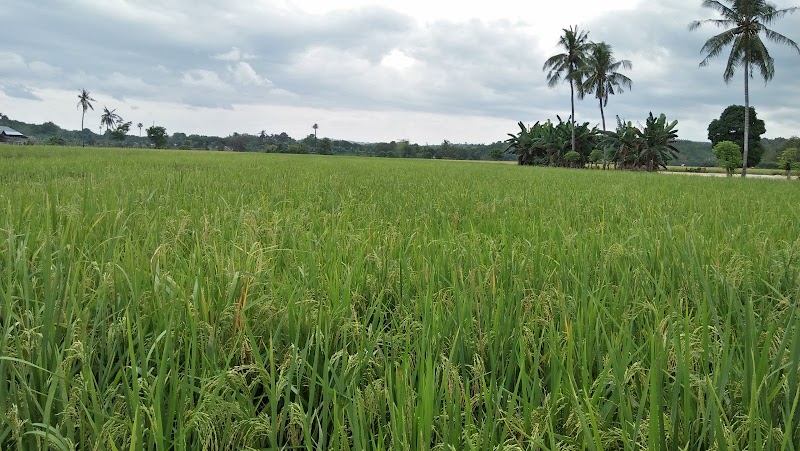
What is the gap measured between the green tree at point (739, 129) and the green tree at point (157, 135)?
90.9 meters

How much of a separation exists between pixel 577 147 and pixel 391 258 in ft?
149

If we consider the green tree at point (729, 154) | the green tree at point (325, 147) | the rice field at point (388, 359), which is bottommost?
the rice field at point (388, 359)

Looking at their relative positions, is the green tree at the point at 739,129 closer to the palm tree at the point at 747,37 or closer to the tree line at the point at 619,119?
the tree line at the point at 619,119

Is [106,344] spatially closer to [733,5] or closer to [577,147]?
[733,5]

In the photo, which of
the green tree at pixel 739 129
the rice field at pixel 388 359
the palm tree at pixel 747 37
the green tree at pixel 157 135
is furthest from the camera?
the green tree at pixel 157 135

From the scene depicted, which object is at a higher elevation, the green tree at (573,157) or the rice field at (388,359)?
the green tree at (573,157)

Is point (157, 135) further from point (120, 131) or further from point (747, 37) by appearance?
point (747, 37)

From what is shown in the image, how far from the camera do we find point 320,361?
1.24 m

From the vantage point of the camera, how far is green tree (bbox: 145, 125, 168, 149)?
7850 cm

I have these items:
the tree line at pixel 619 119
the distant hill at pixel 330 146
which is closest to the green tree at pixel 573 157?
the tree line at pixel 619 119

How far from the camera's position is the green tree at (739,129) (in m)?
63.8

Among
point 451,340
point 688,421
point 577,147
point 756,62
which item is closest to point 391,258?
point 451,340

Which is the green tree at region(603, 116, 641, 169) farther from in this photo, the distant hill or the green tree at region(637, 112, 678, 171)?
the distant hill

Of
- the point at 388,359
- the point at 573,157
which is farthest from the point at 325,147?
the point at 388,359
